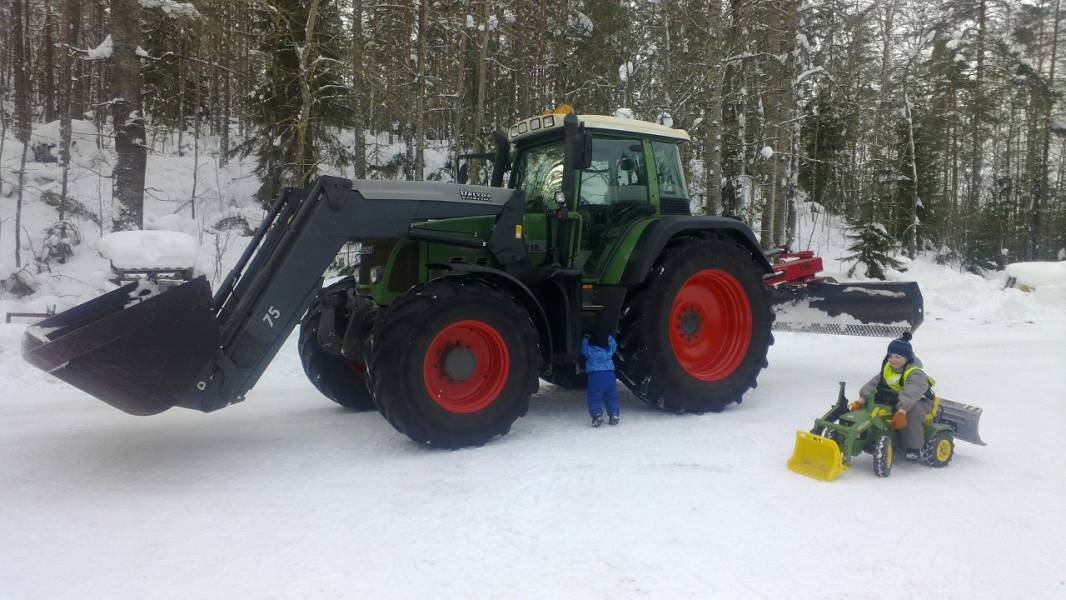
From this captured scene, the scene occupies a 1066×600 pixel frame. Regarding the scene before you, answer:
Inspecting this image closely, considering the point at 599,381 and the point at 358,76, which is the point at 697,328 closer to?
the point at 599,381

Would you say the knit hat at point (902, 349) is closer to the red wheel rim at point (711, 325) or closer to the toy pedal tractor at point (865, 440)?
the toy pedal tractor at point (865, 440)

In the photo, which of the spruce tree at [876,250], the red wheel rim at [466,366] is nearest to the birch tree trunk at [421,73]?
the red wheel rim at [466,366]

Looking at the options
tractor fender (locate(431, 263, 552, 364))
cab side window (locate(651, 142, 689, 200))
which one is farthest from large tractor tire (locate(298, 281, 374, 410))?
cab side window (locate(651, 142, 689, 200))

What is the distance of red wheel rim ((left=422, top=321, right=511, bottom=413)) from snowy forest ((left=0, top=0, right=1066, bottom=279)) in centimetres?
732

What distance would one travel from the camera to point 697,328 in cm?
611

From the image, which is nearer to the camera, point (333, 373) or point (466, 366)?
point (466, 366)

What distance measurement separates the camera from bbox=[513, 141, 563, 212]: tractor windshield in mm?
5801

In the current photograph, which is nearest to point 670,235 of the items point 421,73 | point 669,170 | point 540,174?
point 669,170

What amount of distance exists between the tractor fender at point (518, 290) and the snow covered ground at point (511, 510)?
2.31 ft

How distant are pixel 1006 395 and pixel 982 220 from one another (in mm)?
24646

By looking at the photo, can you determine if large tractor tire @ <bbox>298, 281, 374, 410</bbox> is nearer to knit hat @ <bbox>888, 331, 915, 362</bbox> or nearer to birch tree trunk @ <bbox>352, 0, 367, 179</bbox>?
knit hat @ <bbox>888, 331, 915, 362</bbox>

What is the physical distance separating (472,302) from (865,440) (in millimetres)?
2653

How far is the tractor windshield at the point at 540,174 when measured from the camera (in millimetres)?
5801

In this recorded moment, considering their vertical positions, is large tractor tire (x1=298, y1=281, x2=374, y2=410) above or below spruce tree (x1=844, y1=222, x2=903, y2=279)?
below
